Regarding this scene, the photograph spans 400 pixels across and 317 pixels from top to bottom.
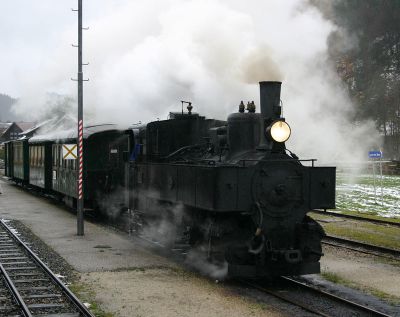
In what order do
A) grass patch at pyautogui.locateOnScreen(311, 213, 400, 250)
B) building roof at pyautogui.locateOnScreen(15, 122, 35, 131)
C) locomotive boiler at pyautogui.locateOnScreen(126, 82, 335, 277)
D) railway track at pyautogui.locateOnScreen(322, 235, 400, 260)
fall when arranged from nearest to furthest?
locomotive boiler at pyautogui.locateOnScreen(126, 82, 335, 277), railway track at pyautogui.locateOnScreen(322, 235, 400, 260), grass patch at pyautogui.locateOnScreen(311, 213, 400, 250), building roof at pyautogui.locateOnScreen(15, 122, 35, 131)

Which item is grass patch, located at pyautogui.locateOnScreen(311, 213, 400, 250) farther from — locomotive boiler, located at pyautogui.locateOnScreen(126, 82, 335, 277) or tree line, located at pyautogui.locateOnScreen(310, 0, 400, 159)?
tree line, located at pyautogui.locateOnScreen(310, 0, 400, 159)

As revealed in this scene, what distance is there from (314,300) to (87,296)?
3.11m

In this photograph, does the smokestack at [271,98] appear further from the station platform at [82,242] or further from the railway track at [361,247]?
the railway track at [361,247]

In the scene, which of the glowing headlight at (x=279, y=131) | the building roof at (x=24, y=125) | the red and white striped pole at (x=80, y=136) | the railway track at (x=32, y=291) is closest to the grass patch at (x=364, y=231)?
the glowing headlight at (x=279, y=131)

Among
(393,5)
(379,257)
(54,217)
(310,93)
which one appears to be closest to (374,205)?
→ (310,93)

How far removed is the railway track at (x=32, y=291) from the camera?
6980 millimetres

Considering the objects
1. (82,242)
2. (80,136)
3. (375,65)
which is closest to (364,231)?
(82,242)

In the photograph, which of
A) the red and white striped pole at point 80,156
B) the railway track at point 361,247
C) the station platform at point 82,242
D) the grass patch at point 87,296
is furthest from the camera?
the red and white striped pole at point 80,156

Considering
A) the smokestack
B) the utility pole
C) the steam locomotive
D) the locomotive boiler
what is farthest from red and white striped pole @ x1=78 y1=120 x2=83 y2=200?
the smokestack

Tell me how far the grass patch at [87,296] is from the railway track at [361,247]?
572cm

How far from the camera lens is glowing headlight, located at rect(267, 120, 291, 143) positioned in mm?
8023

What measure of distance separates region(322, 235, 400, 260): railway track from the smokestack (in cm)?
430

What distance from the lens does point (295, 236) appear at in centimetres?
834

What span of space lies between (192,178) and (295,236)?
1.80m
